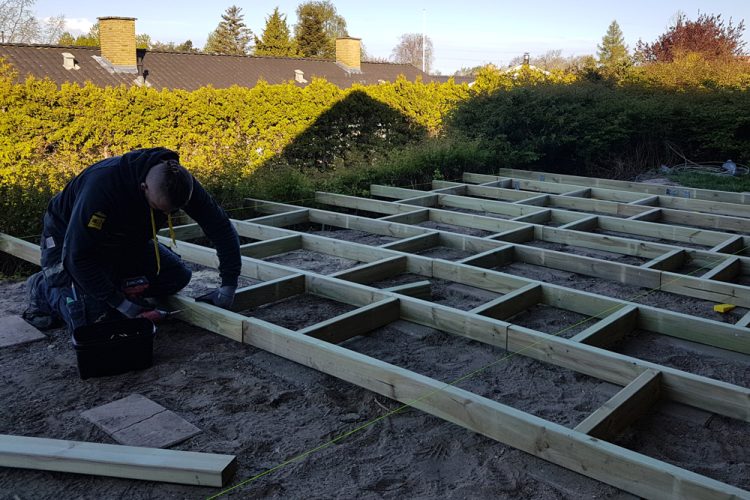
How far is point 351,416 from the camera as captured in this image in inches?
110

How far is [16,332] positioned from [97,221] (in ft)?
4.01

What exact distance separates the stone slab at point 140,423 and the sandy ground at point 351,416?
0.05 m

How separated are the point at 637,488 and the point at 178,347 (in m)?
2.46

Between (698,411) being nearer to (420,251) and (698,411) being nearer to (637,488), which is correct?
(637,488)

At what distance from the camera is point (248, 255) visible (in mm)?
5289

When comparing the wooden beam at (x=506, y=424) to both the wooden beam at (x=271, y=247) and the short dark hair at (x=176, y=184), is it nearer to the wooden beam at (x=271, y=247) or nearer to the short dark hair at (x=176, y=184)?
the short dark hair at (x=176, y=184)

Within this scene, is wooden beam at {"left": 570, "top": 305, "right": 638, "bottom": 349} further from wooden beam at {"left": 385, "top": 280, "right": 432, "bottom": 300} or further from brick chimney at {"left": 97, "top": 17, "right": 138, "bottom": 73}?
brick chimney at {"left": 97, "top": 17, "right": 138, "bottom": 73}

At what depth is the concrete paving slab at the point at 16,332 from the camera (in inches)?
141

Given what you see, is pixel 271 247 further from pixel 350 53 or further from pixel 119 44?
pixel 350 53

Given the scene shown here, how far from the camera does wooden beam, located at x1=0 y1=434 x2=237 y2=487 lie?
2.23 m

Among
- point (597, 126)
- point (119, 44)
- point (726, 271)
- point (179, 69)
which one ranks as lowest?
point (726, 271)

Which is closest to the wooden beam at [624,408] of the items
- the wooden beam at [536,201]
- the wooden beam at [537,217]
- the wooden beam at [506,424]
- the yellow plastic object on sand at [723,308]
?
the wooden beam at [506,424]

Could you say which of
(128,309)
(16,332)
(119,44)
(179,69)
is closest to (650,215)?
(128,309)

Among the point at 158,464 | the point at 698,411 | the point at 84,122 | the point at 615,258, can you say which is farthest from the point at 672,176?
the point at 158,464
